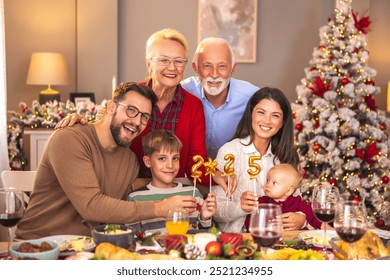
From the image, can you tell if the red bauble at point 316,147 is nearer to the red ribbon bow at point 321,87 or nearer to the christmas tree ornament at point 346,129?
the christmas tree ornament at point 346,129

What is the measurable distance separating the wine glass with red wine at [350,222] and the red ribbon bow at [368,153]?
3836 millimetres

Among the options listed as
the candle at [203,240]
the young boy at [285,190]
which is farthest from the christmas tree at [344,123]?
the candle at [203,240]

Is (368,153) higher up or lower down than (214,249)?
lower down

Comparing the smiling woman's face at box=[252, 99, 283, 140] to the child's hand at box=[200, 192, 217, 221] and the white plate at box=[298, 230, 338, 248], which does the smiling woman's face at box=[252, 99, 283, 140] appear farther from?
the white plate at box=[298, 230, 338, 248]

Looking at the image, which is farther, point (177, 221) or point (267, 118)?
point (267, 118)

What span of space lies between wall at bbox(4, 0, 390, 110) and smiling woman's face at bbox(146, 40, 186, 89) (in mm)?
3596

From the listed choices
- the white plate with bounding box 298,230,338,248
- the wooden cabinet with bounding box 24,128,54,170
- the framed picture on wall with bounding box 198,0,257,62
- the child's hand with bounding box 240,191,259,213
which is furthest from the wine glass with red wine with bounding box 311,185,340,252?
the framed picture on wall with bounding box 198,0,257,62

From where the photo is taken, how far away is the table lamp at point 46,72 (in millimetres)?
5992

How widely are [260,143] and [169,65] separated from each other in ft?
2.06

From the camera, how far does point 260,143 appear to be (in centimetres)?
289

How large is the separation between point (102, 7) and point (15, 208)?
16.3 ft

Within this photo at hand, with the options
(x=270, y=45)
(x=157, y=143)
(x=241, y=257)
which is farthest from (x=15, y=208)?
(x=270, y=45)

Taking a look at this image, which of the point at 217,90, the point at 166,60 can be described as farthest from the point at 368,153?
the point at 166,60

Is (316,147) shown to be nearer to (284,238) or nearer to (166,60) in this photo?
(166,60)
